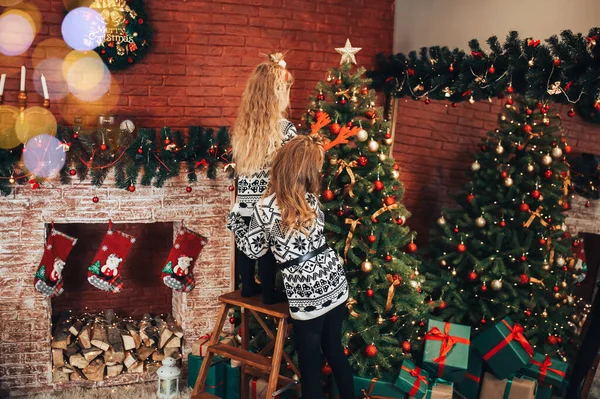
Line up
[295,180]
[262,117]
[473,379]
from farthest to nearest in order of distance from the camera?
[473,379] < [262,117] < [295,180]

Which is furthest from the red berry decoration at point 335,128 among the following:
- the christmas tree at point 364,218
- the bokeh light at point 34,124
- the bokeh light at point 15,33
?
the bokeh light at point 15,33

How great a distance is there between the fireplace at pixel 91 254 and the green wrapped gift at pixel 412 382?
1.40 m

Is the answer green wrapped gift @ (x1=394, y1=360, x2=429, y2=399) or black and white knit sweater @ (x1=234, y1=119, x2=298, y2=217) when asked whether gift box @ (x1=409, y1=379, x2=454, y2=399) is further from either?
black and white knit sweater @ (x1=234, y1=119, x2=298, y2=217)

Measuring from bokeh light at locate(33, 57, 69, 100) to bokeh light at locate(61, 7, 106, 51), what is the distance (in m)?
0.16

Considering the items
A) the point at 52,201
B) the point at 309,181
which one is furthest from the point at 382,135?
the point at 52,201

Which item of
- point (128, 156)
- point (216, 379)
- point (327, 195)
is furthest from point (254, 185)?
point (216, 379)

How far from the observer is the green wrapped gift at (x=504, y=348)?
365cm

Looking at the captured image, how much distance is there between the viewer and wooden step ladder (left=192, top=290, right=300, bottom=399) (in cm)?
300

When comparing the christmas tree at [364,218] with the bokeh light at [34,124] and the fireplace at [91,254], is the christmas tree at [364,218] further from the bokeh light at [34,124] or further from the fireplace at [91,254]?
the bokeh light at [34,124]

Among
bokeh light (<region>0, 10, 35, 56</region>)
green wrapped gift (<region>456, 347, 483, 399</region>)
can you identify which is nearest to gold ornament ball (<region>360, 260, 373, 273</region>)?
green wrapped gift (<region>456, 347, 483, 399</region>)

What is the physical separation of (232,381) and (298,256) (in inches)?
48.7

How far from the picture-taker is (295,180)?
2732 mm

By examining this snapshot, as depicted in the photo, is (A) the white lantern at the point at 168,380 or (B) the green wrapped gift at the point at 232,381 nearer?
(B) the green wrapped gift at the point at 232,381

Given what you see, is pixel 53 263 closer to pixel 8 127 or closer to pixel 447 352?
pixel 8 127
